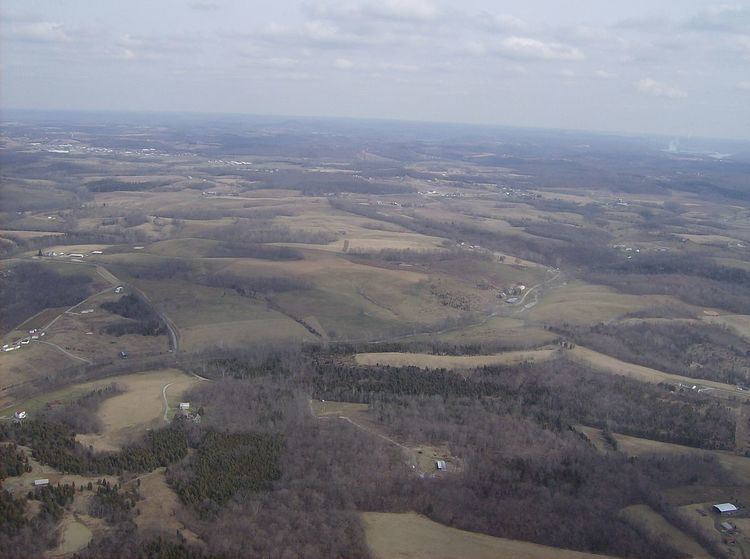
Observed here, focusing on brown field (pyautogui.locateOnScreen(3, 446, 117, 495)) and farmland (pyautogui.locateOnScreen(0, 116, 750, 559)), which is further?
brown field (pyautogui.locateOnScreen(3, 446, 117, 495))

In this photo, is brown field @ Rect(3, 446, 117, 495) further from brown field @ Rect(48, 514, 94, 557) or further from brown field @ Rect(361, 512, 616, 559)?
Result: brown field @ Rect(361, 512, 616, 559)

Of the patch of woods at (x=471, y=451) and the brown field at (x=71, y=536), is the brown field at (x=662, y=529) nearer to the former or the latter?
the patch of woods at (x=471, y=451)

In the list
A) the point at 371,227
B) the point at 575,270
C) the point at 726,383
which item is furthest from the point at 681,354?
the point at 371,227

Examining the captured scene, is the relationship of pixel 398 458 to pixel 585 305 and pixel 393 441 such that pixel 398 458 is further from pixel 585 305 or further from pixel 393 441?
pixel 585 305

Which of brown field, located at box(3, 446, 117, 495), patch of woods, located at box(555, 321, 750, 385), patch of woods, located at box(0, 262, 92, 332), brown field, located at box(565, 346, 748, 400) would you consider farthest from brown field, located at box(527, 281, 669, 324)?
brown field, located at box(3, 446, 117, 495)

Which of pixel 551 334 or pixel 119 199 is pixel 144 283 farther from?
pixel 119 199

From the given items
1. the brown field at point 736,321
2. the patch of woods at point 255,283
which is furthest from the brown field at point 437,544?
the brown field at point 736,321
